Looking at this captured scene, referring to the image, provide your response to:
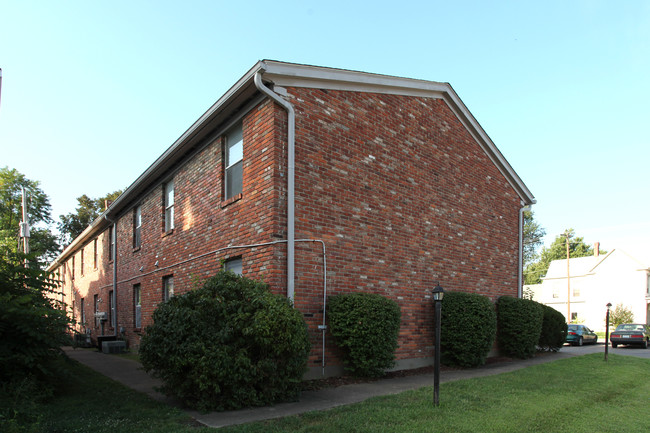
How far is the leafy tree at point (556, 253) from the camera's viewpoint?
204 ft

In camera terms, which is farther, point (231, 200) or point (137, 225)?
point (137, 225)

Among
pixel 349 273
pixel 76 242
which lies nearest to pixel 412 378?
pixel 349 273

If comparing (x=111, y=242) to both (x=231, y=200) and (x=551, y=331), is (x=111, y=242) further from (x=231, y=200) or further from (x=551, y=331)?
(x=551, y=331)

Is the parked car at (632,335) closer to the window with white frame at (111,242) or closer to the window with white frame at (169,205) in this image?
the window with white frame at (169,205)

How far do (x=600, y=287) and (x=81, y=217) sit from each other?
4487cm

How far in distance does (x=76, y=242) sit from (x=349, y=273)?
63.9 ft

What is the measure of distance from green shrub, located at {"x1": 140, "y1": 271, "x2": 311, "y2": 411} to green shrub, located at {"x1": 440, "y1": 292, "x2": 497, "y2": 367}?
472cm

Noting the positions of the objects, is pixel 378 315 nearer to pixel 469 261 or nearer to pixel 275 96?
pixel 275 96

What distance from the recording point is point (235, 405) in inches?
241

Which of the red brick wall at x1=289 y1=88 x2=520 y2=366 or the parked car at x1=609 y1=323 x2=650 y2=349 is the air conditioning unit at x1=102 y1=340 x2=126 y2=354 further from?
the parked car at x1=609 y1=323 x2=650 y2=349

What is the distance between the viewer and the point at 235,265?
9.33 meters

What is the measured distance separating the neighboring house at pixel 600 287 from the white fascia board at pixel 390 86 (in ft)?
92.9

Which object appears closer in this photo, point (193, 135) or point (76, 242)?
point (193, 135)

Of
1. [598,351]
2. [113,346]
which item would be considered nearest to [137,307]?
[113,346]
